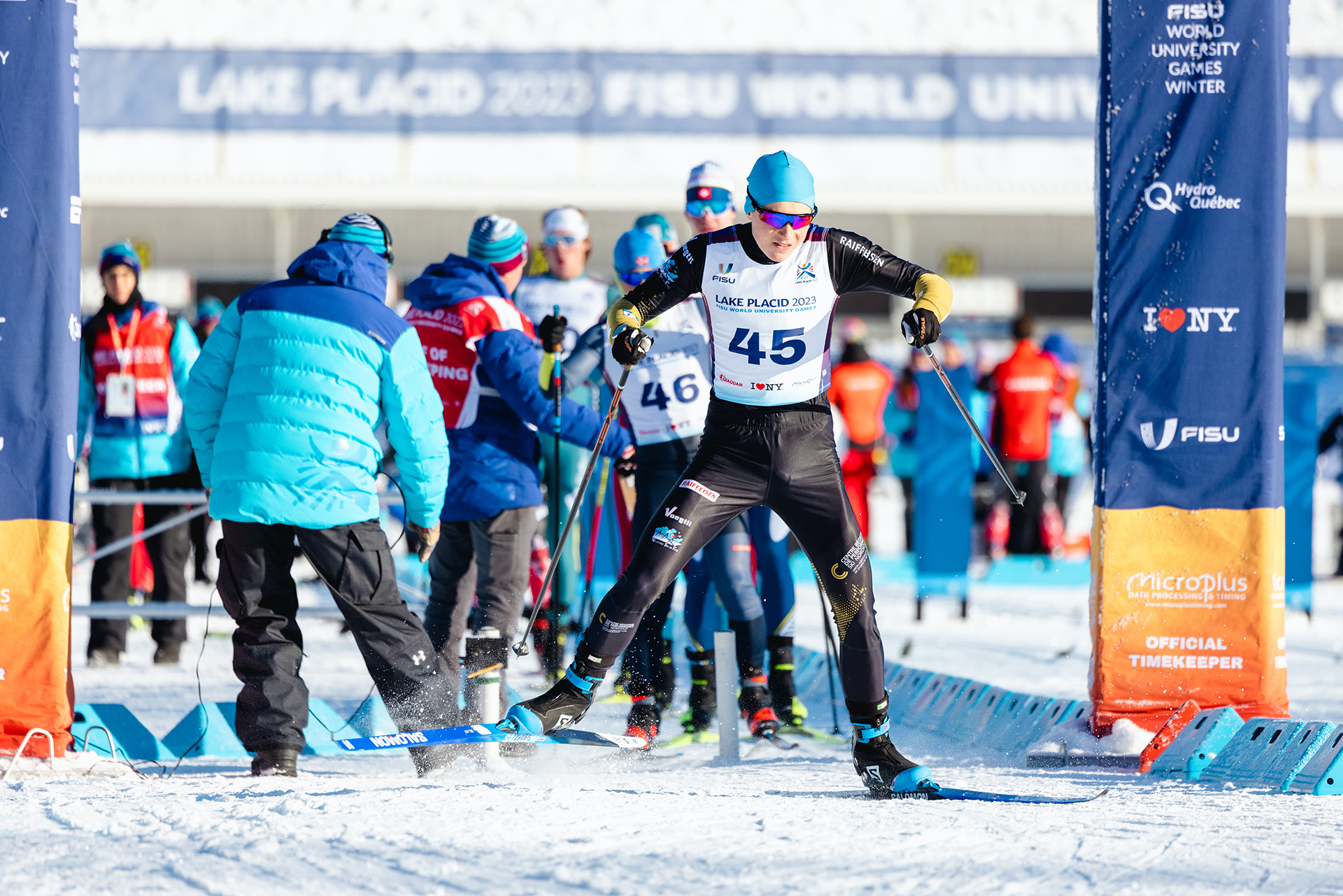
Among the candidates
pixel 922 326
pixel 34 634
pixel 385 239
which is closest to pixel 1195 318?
pixel 922 326

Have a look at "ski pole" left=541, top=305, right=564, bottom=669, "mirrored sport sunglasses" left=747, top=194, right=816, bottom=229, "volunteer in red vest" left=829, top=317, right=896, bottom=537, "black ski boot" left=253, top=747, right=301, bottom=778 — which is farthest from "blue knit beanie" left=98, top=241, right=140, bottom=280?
"volunteer in red vest" left=829, top=317, right=896, bottom=537

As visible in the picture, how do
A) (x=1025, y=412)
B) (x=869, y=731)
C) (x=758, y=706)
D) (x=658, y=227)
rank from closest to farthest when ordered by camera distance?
(x=869, y=731)
(x=758, y=706)
(x=658, y=227)
(x=1025, y=412)

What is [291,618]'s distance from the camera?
4.71 meters

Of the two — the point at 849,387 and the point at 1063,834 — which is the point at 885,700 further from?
the point at 849,387

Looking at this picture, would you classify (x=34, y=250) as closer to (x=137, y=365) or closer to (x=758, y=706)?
(x=137, y=365)

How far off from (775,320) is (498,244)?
5.64ft

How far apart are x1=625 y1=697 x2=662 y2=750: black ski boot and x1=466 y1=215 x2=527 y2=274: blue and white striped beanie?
70.4 inches

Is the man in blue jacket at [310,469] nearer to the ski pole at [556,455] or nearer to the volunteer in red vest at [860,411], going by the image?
the ski pole at [556,455]

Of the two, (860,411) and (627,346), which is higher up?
(627,346)

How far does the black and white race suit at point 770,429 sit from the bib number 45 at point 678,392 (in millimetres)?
1090

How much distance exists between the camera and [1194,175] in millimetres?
5289

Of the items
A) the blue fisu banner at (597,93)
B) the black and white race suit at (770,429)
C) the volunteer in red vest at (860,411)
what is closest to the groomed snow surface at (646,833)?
the black and white race suit at (770,429)

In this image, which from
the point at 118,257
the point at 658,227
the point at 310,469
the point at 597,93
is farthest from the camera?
the point at 597,93

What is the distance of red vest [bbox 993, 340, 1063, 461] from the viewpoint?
11.4 metres
